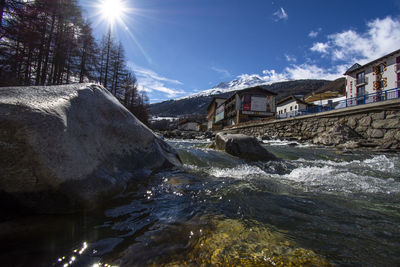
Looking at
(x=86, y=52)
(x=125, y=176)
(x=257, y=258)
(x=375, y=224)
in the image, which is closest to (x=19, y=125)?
(x=125, y=176)

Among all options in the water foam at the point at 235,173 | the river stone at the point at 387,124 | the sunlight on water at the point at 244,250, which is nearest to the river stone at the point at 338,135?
the river stone at the point at 387,124

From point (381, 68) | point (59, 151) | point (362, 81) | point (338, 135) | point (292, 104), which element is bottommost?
point (59, 151)

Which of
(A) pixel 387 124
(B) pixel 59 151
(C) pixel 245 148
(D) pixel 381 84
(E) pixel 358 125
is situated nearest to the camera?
(B) pixel 59 151

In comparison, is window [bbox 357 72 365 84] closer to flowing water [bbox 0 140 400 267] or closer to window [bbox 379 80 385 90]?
window [bbox 379 80 385 90]

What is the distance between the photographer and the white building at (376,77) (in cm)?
2517

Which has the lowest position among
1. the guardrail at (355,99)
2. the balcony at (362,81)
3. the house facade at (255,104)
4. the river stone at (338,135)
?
the river stone at (338,135)

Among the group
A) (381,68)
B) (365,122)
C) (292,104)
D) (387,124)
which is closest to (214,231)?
(387,124)

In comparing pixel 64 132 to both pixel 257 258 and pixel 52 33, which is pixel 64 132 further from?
pixel 52 33

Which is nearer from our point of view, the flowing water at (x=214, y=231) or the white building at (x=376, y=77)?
the flowing water at (x=214, y=231)

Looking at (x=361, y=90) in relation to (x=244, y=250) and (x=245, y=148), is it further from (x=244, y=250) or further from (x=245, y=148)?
(x=244, y=250)

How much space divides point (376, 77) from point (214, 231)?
135 ft

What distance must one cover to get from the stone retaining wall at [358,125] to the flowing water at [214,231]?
9.78 m

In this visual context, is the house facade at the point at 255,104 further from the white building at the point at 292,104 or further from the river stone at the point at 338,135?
the river stone at the point at 338,135

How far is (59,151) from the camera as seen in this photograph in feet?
5.55
